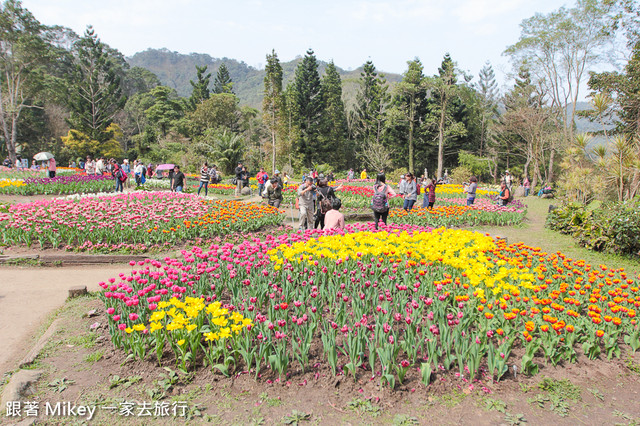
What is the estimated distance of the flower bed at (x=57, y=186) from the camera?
14617 mm

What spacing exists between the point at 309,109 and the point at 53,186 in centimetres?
3024

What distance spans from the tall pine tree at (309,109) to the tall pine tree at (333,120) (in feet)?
2.51

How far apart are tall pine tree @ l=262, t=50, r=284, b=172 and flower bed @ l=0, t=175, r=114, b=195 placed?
69.1 ft

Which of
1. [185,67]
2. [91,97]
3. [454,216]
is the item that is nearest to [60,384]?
[454,216]

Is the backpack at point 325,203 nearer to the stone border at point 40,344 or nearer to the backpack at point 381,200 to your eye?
the backpack at point 381,200

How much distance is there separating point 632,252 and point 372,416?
7635mm

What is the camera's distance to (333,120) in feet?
140

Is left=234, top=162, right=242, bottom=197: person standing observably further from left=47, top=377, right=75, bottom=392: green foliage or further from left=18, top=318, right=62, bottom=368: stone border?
left=47, top=377, right=75, bottom=392: green foliage

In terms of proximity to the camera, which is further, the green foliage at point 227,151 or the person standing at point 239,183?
the green foliage at point 227,151

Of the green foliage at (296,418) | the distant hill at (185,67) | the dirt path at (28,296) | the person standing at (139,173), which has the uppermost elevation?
the distant hill at (185,67)

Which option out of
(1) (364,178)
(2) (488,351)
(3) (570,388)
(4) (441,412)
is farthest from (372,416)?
(1) (364,178)

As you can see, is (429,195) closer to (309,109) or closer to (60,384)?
(60,384)

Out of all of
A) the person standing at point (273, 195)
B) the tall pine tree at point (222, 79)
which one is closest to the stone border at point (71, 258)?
the person standing at point (273, 195)

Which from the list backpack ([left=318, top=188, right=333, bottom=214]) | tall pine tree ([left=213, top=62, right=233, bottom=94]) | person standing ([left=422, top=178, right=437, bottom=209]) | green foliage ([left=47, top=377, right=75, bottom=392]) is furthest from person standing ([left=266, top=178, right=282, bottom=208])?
tall pine tree ([left=213, top=62, right=233, bottom=94])
